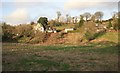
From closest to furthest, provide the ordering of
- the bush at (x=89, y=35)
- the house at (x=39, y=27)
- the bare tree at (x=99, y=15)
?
the bush at (x=89, y=35) < the house at (x=39, y=27) < the bare tree at (x=99, y=15)

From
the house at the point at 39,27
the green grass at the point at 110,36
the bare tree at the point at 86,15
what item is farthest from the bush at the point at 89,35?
the bare tree at the point at 86,15

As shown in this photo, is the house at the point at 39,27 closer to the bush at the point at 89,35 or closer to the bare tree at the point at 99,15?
the bush at the point at 89,35

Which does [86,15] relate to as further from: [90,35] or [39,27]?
[90,35]

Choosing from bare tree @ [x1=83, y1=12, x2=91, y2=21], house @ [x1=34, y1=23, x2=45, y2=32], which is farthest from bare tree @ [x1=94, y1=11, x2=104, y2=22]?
house @ [x1=34, y1=23, x2=45, y2=32]

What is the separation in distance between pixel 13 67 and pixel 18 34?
47.8 metres

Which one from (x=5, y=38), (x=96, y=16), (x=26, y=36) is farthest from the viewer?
(x=96, y=16)

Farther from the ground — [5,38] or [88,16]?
[88,16]

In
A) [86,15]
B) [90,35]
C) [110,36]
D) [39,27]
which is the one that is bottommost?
[110,36]

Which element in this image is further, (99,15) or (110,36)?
(99,15)

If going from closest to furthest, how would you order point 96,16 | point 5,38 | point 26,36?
point 5,38 < point 26,36 < point 96,16

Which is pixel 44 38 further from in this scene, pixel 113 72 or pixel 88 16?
pixel 113 72

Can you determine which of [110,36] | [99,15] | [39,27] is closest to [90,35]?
[110,36]

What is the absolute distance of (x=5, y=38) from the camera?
55.1 meters

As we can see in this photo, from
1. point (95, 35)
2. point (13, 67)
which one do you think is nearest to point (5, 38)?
point (95, 35)
